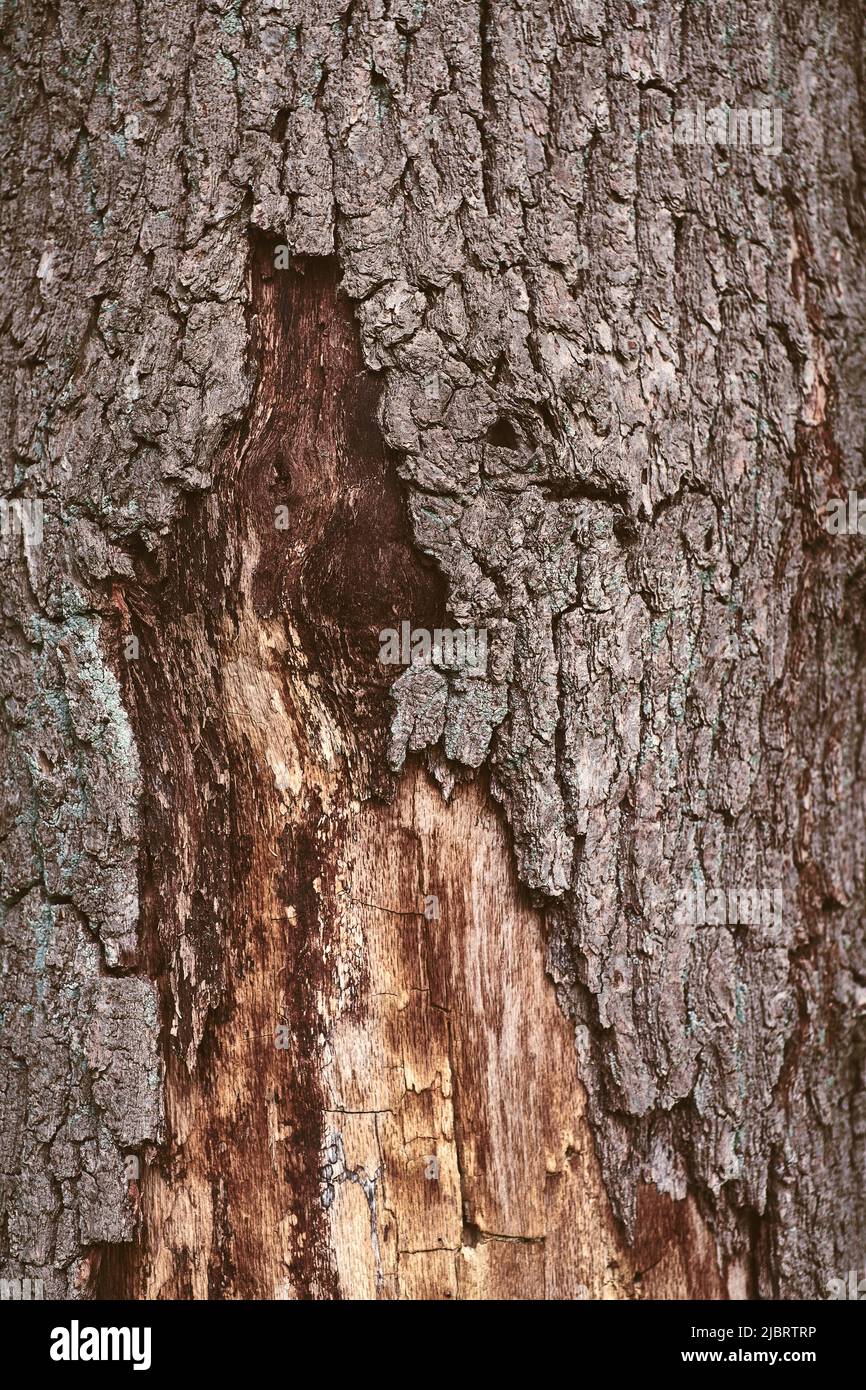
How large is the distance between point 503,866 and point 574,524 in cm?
61

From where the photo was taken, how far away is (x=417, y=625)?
67.5 inches

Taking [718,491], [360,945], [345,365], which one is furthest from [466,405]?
[360,945]

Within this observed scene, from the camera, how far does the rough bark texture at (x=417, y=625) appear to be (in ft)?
5.53

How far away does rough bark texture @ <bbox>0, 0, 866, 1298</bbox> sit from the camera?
1686mm

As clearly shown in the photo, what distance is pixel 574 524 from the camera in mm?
1708

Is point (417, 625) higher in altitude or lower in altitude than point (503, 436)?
lower

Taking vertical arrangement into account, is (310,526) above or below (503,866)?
above

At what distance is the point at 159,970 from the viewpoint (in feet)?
5.89

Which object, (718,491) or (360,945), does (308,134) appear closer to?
(718,491)

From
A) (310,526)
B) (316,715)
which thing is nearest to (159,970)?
(316,715)

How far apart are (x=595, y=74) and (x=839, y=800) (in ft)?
4.51

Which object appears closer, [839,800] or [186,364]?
[186,364]

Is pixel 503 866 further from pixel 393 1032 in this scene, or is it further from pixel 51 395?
pixel 51 395

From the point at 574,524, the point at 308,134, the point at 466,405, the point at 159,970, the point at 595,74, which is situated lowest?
the point at 159,970
